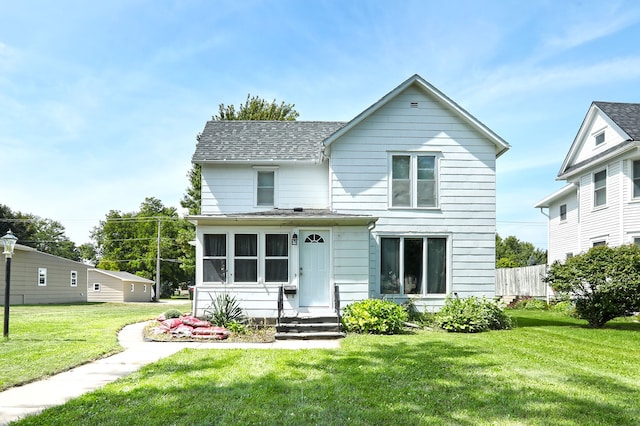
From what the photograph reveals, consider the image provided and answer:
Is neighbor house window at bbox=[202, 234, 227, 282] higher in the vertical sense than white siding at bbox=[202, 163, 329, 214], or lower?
lower

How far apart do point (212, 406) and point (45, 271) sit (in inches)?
1068

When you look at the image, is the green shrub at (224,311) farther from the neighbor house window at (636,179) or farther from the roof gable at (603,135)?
the neighbor house window at (636,179)

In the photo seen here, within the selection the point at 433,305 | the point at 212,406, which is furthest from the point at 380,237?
the point at 212,406

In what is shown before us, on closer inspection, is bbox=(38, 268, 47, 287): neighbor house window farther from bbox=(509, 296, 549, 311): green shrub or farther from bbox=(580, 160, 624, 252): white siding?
bbox=(580, 160, 624, 252): white siding

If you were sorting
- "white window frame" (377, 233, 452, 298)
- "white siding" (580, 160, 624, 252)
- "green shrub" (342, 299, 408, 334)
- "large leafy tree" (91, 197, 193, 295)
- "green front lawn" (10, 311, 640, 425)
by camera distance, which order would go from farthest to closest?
"large leafy tree" (91, 197, 193, 295)
"white siding" (580, 160, 624, 252)
"white window frame" (377, 233, 452, 298)
"green shrub" (342, 299, 408, 334)
"green front lawn" (10, 311, 640, 425)

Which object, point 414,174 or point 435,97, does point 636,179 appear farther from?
point 414,174

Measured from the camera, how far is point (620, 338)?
421 inches

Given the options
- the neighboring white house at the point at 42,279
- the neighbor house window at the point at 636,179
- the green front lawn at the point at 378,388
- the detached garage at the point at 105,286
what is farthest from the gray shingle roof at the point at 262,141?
the detached garage at the point at 105,286

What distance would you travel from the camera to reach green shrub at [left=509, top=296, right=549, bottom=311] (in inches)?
821

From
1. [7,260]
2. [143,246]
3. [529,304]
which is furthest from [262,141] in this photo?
[143,246]

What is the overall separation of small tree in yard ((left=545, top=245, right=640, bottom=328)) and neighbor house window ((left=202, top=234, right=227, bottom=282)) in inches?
377

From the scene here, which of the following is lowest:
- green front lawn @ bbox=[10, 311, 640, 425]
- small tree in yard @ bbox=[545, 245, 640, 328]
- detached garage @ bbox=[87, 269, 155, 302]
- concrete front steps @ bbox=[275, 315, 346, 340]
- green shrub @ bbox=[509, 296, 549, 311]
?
detached garage @ bbox=[87, 269, 155, 302]

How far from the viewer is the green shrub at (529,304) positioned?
68.4ft

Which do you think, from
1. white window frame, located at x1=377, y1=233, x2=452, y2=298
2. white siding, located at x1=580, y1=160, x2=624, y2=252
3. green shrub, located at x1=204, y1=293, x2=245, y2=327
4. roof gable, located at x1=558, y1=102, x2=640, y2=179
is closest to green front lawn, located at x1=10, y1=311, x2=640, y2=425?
green shrub, located at x1=204, y1=293, x2=245, y2=327
